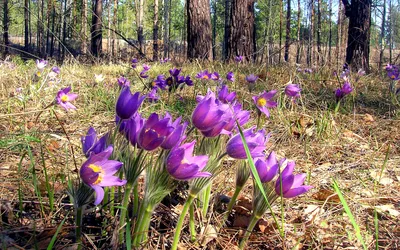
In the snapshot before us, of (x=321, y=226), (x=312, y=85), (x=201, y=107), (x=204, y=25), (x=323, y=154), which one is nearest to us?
(x=201, y=107)

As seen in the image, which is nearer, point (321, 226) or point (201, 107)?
point (201, 107)

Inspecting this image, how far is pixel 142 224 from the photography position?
2.77 ft

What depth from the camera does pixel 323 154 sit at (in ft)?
6.87

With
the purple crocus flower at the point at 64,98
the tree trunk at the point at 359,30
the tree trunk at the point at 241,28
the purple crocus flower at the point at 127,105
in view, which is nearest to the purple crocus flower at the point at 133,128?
the purple crocus flower at the point at 127,105

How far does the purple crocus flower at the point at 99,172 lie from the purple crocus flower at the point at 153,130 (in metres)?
0.07

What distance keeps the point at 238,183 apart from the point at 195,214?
0.61 ft

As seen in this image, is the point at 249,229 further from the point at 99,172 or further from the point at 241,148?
the point at 99,172

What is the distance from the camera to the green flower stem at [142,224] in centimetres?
82

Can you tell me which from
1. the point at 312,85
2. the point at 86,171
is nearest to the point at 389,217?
the point at 86,171

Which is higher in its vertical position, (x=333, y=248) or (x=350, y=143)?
(x=350, y=143)

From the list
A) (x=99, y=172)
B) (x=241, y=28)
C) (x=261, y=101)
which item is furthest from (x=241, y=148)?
(x=241, y=28)

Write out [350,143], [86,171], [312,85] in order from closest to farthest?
[86,171], [350,143], [312,85]

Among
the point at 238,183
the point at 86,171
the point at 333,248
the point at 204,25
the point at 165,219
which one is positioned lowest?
the point at 333,248

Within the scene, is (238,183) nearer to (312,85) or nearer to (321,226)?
(321,226)
